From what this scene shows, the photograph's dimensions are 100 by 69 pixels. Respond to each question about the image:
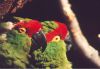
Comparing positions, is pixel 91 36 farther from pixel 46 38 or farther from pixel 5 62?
pixel 5 62

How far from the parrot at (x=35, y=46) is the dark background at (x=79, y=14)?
2.8 inches

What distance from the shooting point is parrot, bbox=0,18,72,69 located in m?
2.64

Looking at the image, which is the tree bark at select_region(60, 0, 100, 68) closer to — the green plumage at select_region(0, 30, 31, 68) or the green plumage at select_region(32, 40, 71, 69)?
the green plumage at select_region(32, 40, 71, 69)

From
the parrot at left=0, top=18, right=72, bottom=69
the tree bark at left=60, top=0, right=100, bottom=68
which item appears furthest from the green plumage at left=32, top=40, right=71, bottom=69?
the tree bark at left=60, top=0, right=100, bottom=68

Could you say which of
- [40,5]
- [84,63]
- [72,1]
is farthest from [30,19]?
[84,63]

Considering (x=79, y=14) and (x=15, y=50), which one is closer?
(x=15, y=50)

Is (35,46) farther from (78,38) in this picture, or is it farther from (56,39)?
(78,38)

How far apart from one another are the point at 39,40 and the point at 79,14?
39cm

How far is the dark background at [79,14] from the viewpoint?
2740 millimetres

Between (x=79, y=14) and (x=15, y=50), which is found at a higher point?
(x=79, y=14)

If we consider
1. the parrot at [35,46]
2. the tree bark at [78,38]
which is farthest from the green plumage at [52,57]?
the tree bark at [78,38]

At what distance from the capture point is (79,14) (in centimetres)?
276

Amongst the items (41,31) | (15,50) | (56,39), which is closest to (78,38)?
(56,39)

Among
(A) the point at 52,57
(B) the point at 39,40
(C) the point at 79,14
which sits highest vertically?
(C) the point at 79,14
